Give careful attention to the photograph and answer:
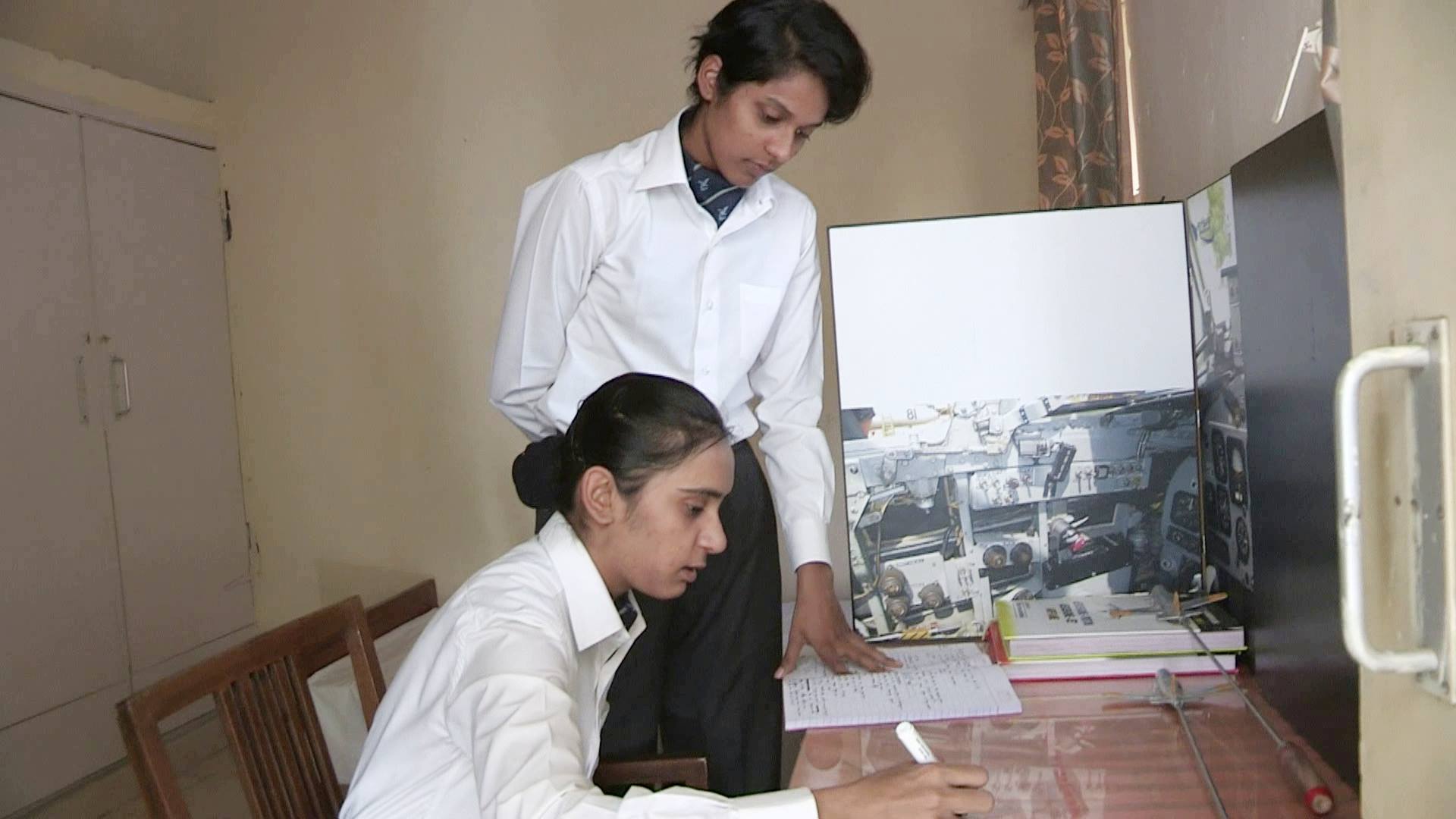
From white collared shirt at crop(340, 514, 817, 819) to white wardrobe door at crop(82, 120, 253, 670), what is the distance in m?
2.19

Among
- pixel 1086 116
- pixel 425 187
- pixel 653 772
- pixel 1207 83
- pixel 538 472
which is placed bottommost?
pixel 653 772

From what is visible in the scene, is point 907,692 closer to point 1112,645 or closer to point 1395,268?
point 1112,645

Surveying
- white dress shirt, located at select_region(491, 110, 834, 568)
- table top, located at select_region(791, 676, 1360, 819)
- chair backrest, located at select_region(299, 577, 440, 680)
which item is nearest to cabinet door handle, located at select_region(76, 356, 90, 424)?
chair backrest, located at select_region(299, 577, 440, 680)

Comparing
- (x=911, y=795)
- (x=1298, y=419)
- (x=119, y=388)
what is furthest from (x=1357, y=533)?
(x=119, y=388)

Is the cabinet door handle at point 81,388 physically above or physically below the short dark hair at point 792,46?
below

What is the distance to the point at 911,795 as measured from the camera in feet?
2.57

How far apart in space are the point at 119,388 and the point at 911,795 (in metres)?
2.77

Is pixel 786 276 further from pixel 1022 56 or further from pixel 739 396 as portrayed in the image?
pixel 1022 56

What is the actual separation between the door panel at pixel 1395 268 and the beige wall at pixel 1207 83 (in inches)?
26.3

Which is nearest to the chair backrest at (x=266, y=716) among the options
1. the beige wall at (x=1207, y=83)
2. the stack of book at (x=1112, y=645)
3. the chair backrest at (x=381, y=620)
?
the chair backrest at (x=381, y=620)

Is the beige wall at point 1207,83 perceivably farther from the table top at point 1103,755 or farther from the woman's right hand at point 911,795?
the woman's right hand at point 911,795

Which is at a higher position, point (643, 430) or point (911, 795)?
point (643, 430)

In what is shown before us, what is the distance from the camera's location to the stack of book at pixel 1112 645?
121 cm

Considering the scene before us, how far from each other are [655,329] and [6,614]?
76.3 inches
